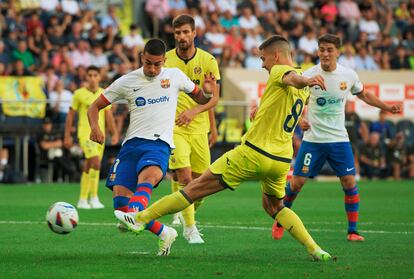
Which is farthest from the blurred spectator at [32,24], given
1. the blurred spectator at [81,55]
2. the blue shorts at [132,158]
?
the blue shorts at [132,158]

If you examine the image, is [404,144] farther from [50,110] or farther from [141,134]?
[141,134]

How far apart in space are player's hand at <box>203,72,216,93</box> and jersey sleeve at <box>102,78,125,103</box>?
1.30 meters

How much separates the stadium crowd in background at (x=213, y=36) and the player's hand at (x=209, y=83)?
47.9ft

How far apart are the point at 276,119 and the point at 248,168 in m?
0.58

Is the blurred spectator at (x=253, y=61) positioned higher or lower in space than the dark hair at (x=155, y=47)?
lower

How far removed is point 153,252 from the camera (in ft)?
37.1

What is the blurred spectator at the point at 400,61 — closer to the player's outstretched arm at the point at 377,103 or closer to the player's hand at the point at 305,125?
the player's outstretched arm at the point at 377,103

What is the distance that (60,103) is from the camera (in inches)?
1081

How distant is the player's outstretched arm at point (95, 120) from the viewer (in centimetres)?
1116

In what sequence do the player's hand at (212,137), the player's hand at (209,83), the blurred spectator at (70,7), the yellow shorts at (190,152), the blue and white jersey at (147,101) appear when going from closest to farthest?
1. the blue and white jersey at (147,101)
2. the player's hand at (209,83)
3. the yellow shorts at (190,152)
4. the player's hand at (212,137)
5. the blurred spectator at (70,7)

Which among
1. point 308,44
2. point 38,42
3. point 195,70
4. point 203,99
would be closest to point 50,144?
point 38,42

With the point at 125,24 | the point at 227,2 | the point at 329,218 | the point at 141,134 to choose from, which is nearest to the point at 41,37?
the point at 125,24

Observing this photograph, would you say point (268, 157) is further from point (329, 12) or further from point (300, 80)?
point (329, 12)

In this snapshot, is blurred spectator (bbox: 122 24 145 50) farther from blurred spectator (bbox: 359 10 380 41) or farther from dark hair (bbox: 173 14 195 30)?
dark hair (bbox: 173 14 195 30)
